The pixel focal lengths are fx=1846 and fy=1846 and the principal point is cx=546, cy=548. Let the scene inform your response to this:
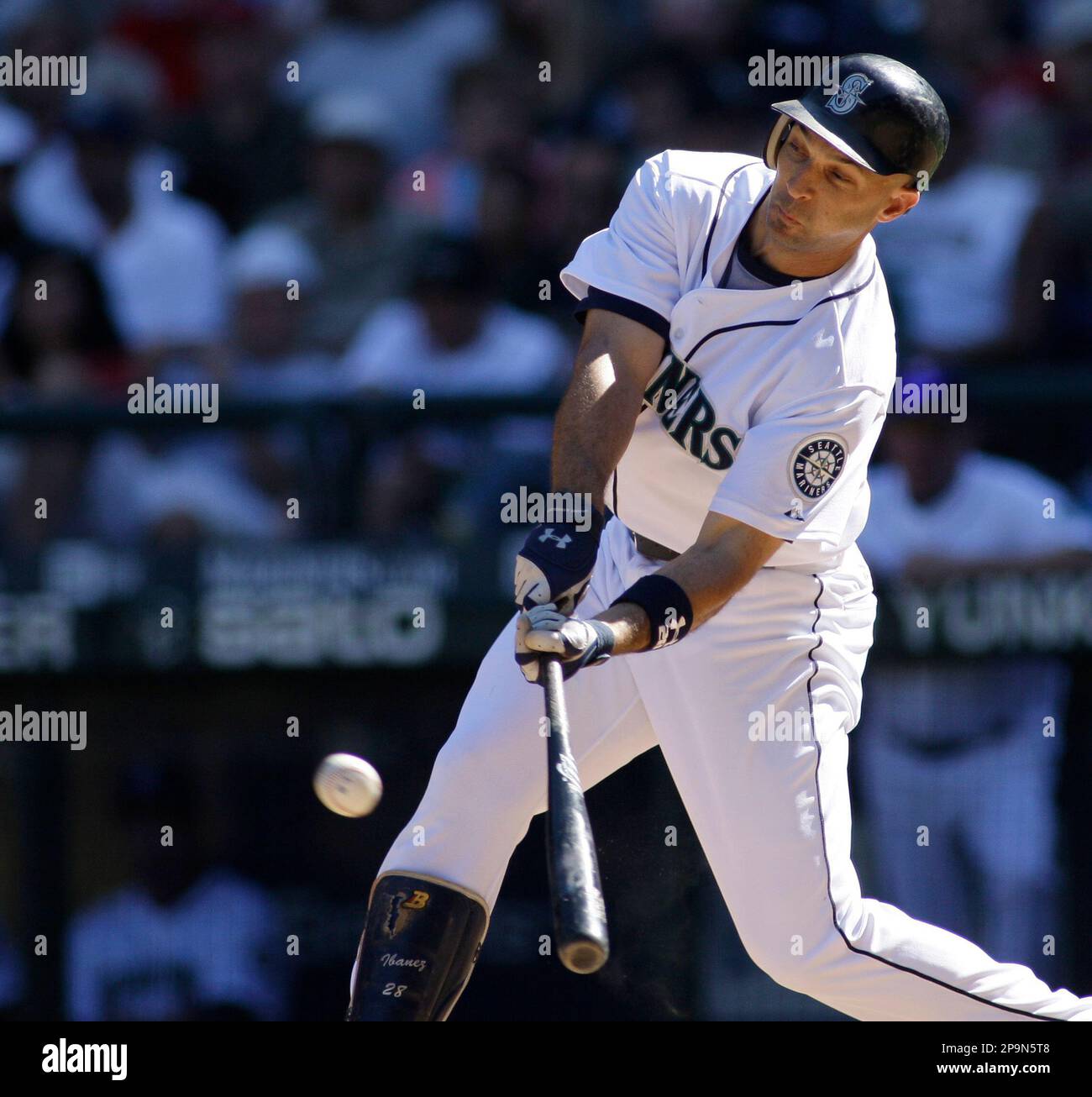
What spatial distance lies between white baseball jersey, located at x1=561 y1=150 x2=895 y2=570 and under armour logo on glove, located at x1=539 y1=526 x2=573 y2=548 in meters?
0.25

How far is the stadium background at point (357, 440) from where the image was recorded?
4.73 m

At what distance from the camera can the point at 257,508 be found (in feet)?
17.2

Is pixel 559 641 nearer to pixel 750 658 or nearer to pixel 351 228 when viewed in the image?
pixel 750 658

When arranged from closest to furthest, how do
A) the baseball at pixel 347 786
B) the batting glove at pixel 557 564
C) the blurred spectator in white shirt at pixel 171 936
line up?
the batting glove at pixel 557 564
the baseball at pixel 347 786
the blurred spectator in white shirt at pixel 171 936

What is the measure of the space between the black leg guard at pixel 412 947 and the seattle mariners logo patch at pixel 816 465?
89 centimetres

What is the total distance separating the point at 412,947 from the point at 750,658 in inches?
29.1

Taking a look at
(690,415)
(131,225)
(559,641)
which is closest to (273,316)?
(131,225)

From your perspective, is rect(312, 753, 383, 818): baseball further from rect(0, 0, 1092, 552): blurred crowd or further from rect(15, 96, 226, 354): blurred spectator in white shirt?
rect(15, 96, 226, 354): blurred spectator in white shirt

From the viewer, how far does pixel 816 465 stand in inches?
114

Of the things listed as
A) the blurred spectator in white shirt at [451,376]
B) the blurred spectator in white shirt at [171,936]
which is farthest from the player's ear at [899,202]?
the blurred spectator in white shirt at [171,936]

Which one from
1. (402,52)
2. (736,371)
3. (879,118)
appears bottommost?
(736,371)

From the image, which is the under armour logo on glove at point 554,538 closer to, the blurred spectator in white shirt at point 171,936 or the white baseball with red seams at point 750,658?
the white baseball with red seams at point 750,658

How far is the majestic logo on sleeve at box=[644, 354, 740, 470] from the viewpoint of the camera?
3.02 meters

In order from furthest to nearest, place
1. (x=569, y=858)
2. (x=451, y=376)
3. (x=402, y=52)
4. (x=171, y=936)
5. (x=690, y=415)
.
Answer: (x=402, y=52) → (x=451, y=376) → (x=171, y=936) → (x=690, y=415) → (x=569, y=858)
